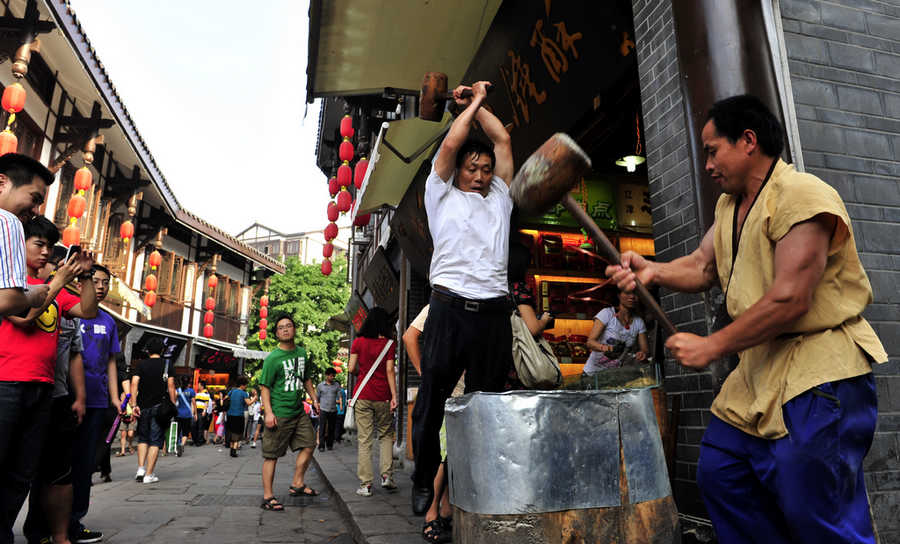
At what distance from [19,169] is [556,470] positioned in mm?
3051

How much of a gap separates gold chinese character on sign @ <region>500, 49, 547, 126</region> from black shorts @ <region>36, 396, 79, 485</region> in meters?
4.40

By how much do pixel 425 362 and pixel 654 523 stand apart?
1.41 metres

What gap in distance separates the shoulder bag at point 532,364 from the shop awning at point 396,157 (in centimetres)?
357

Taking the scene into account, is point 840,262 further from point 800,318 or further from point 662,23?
point 662,23

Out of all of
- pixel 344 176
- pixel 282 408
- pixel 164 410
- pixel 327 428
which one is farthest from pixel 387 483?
pixel 344 176

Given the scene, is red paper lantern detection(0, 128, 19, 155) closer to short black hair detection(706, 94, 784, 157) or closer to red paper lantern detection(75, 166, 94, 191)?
red paper lantern detection(75, 166, 94, 191)

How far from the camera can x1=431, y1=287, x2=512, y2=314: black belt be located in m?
2.90

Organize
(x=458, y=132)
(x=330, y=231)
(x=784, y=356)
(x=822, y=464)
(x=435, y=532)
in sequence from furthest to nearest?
(x=330, y=231), (x=435, y=532), (x=458, y=132), (x=784, y=356), (x=822, y=464)

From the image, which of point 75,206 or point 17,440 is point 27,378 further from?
point 75,206

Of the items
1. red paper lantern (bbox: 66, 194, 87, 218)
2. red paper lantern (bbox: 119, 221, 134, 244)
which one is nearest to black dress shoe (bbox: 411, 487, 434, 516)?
red paper lantern (bbox: 66, 194, 87, 218)

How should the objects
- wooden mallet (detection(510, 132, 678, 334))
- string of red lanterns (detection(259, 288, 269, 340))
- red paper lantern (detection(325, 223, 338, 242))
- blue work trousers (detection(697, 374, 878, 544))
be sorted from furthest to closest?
string of red lanterns (detection(259, 288, 269, 340)) < red paper lantern (detection(325, 223, 338, 242)) < wooden mallet (detection(510, 132, 678, 334)) < blue work trousers (detection(697, 374, 878, 544))

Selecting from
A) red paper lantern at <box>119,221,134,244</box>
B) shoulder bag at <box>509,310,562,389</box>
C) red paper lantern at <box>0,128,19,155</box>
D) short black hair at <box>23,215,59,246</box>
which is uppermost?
red paper lantern at <box>119,221,134,244</box>

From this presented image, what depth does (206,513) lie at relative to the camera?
17.4 feet

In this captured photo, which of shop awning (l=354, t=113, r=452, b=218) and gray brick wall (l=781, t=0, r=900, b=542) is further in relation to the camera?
shop awning (l=354, t=113, r=452, b=218)
